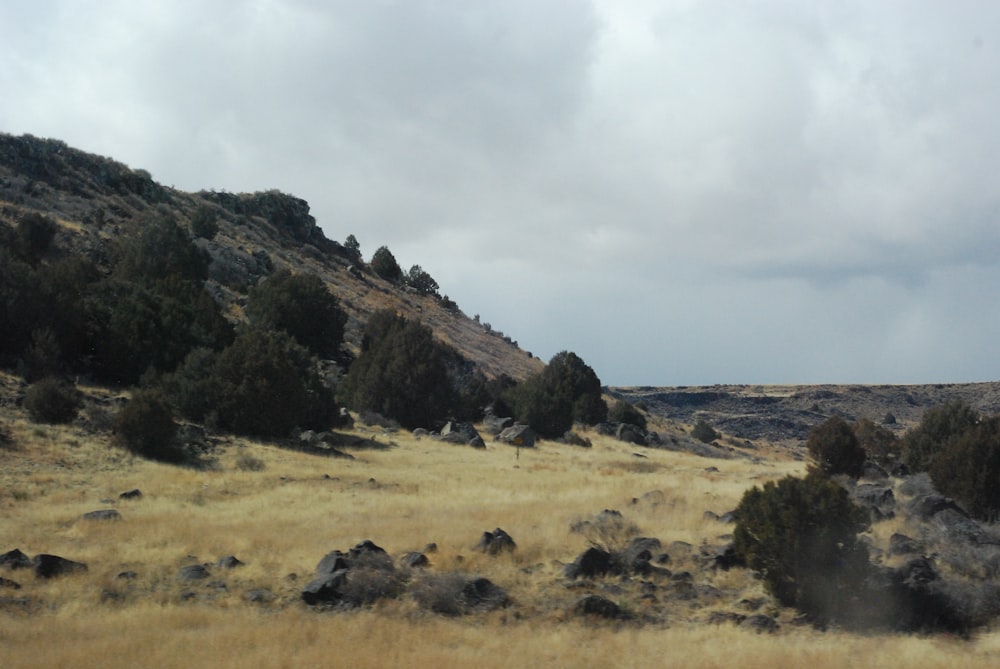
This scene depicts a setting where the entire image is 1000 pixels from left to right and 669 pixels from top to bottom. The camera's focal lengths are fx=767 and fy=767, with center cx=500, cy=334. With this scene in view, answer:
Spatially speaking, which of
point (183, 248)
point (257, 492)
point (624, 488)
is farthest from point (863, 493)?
point (183, 248)

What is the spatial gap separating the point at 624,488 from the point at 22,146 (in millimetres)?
63853

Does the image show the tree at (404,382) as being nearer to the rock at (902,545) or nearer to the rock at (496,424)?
the rock at (496,424)

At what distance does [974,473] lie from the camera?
78.5 ft

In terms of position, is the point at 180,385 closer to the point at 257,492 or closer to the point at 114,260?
the point at 257,492

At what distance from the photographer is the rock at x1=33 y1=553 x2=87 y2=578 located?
14.6 m

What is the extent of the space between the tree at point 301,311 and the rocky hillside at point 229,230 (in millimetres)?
4180

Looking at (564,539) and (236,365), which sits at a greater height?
(236,365)

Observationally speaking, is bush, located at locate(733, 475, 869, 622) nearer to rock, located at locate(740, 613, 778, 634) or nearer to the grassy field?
the grassy field

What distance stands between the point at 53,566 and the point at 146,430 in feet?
41.0

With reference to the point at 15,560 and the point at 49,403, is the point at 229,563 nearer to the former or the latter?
the point at 15,560

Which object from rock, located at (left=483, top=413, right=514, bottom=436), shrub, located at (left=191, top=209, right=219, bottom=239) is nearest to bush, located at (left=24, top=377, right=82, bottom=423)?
rock, located at (left=483, top=413, right=514, bottom=436)

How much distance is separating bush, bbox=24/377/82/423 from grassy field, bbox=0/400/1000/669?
775 millimetres

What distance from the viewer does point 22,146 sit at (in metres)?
66.2

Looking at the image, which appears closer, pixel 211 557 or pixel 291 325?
pixel 211 557
